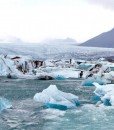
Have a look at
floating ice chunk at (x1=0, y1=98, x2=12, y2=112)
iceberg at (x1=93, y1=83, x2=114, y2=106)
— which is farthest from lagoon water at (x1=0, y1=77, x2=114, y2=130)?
iceberg at (x1=93, y1=83, x2=114, y2=106)

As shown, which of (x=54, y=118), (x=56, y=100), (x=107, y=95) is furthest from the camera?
(x=107, y=95)

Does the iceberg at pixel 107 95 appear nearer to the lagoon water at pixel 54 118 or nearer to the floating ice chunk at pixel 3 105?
the lagoon water at pixel 54 118

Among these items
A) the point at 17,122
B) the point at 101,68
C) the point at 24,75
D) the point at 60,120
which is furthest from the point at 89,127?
the point at 101,68

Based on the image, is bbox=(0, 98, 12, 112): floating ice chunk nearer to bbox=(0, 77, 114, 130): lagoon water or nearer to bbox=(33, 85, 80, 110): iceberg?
bbox=(0, 77, 114, 130): lagoon water

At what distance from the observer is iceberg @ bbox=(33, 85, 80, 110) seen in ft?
46.0

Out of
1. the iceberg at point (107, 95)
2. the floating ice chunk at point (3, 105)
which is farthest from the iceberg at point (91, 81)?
the floating ice chunk at point (3, 105)

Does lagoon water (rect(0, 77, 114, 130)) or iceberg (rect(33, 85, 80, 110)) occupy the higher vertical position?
iceberg (rect(33, 85, 80, 110))

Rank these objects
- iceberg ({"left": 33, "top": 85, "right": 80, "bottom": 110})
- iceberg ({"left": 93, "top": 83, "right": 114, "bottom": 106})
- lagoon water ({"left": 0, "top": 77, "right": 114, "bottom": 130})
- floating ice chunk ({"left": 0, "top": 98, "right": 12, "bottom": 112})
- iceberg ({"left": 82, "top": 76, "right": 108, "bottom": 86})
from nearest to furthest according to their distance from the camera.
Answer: lagoon water ({"left": 0, "top": 77, "right": 114, "bottom": 130}) < floating ice chunk ({"left": 0, "top": 98, "right": 12, "bottom": 112}) < iceberg ({"left": 33, "top": 85, "right": 80, "bottom": 110}) < iceberg ({"left": 93, "top": 83, "right": 114, "bottom": 106}) < iceberg ({"left": 82, "top": 76, "right": 108, "bottom": 86})

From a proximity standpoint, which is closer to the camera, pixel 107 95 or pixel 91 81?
pixel 107 95

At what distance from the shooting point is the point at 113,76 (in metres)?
28.1

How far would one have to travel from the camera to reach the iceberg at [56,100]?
1402cm

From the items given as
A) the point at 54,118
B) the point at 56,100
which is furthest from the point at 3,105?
the point at 54,118

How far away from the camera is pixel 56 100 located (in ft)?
48.0

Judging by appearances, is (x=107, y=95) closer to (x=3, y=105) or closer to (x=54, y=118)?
(x=54, y=118)
